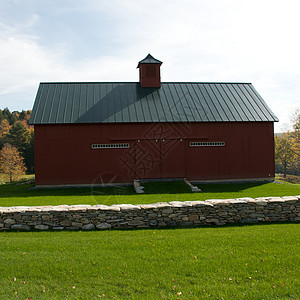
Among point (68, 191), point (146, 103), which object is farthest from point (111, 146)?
point (146, 103)

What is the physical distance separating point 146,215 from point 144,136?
11.8 m

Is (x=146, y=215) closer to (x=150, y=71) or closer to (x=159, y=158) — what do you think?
(x=159, y=158)

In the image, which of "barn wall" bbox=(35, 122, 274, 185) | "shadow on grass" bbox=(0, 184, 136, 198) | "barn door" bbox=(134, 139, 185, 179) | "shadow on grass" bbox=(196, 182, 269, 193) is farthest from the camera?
"barn door" bbox=(134, 139, 185, 179)

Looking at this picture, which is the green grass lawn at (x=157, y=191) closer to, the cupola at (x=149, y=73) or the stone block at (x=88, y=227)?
the stone block at (x=88, y=227)

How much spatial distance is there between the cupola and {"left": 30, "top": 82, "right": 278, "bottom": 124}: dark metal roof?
0.55 meters

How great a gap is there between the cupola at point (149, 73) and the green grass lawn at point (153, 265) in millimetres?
17942

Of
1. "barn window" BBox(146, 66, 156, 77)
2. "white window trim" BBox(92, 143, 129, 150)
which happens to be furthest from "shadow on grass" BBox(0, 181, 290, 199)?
"barn window" BBox(146, 66, 156, 77)

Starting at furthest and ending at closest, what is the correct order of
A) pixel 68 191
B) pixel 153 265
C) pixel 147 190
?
pixel 68 191, pixel 147 190, pixel 153 265

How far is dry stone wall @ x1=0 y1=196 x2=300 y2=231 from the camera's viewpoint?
10.1 m

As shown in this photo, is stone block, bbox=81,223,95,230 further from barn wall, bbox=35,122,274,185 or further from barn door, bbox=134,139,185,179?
barn door, bbox=134,139,185,179

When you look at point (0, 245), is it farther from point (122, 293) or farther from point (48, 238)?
point (122, 293)

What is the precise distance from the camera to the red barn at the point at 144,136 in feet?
69.2

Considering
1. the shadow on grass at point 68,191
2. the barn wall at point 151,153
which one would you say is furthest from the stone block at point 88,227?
the barn wall at point 151,153

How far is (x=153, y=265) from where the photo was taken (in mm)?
6840
